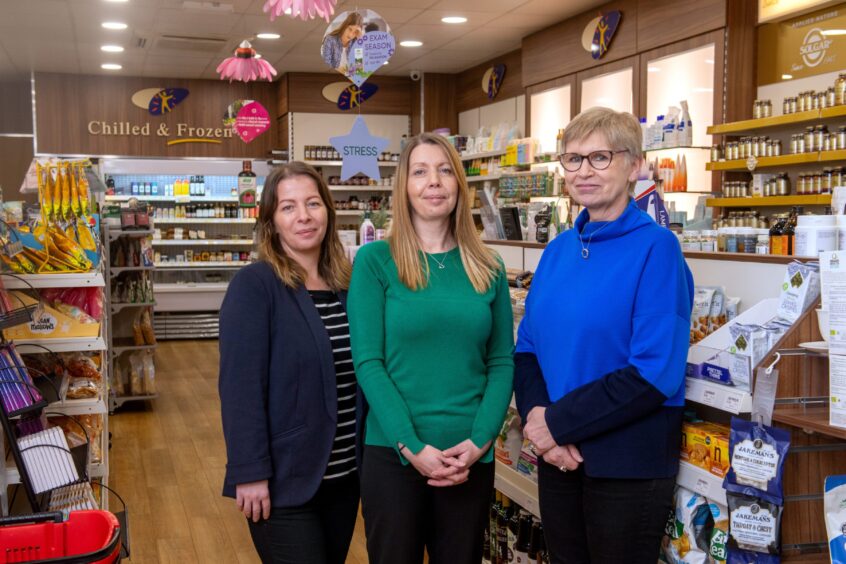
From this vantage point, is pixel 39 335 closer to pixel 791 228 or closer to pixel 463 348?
pixel 463 348

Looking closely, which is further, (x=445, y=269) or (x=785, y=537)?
(x=445, y=269)

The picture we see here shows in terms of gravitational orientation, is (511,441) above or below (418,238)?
below

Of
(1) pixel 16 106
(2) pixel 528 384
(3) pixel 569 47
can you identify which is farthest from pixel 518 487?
(1) pixel 16 106

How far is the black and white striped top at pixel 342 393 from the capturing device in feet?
7.15

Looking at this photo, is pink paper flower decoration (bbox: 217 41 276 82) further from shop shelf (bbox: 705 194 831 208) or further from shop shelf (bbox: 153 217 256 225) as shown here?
shop shelf (bbox: 705 194 831 208)

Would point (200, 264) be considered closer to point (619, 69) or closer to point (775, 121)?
point (619, 69)

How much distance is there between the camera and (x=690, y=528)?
6.87 feet

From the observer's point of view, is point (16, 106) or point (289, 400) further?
point (16, 106)

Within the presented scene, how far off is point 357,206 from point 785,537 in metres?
10.4

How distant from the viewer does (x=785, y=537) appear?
196cm

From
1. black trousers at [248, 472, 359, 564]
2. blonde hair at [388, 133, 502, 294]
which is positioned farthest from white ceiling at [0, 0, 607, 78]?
black trousers at [248, 472, 359, 564]

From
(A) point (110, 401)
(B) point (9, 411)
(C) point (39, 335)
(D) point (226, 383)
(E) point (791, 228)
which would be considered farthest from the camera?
(A) point (110, 401)

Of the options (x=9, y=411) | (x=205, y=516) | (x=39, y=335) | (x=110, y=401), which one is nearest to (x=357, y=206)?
(x=110, y=401)

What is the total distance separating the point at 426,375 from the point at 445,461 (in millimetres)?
203
